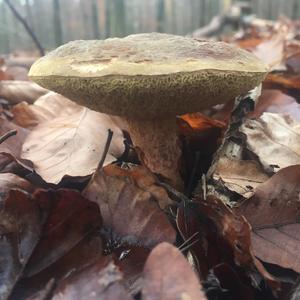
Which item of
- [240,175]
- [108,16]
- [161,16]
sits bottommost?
[161,16]

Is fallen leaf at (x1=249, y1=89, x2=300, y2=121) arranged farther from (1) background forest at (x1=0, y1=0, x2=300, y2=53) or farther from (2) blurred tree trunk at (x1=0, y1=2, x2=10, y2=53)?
(2) blurred tree trunk at (x1=0, y1=2, x2=10, y2=53)

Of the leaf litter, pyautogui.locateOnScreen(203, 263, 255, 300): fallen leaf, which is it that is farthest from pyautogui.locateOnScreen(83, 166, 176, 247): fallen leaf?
pyautogui.locateOnScreen(203, 263, 255, 300): fallen leaf

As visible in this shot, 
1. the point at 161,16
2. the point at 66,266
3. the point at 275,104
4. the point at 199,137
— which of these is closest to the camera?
the point at 66,266

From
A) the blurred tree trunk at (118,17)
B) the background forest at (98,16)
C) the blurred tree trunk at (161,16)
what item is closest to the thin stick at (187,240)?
the blurred tree trunk at (118,17)

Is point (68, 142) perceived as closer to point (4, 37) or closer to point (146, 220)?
point (146, 220)

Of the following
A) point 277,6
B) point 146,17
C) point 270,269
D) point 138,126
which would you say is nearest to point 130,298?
point 270,269

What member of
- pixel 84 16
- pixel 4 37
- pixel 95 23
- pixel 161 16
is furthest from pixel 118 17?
pixel 4 37

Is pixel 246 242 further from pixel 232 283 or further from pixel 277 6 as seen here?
pixel 277 6

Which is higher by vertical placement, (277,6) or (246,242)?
(246,242)
